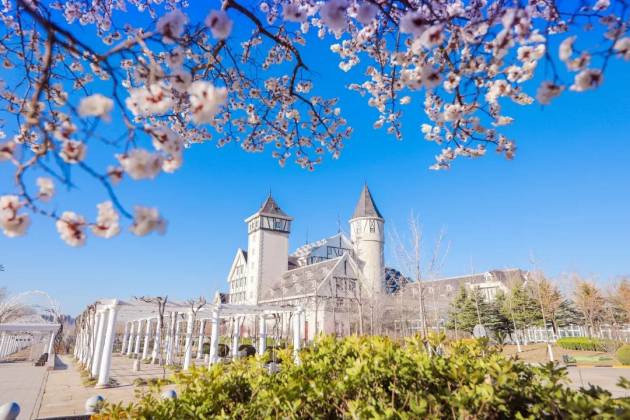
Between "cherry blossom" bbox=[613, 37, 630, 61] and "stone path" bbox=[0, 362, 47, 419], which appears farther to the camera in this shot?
"stone path" bbox=[0, 362, 47, 419]

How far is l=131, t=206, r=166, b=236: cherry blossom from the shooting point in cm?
189

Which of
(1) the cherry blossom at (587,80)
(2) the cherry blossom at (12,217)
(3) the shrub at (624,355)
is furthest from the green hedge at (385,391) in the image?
(3) the shrub at (624,355)

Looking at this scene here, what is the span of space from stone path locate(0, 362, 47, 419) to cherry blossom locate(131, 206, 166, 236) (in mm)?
8628

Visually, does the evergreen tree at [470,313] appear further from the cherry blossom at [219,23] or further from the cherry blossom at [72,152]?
the cherry blossom at [72,152]

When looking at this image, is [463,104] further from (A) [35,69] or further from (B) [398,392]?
(A) [35,69]

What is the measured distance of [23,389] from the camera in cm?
1139

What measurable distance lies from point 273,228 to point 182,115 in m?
38.0

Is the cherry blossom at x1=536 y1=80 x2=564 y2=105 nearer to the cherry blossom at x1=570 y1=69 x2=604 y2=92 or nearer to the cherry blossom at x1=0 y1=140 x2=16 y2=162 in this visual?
the cherry blossom at x1=570 y1=69 x2=604 y2=92

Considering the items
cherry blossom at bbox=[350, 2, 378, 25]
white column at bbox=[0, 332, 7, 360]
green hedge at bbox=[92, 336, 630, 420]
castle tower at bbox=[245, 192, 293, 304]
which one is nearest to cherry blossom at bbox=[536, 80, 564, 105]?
cherry blossom at bbox=[350, 2, 378, 25]

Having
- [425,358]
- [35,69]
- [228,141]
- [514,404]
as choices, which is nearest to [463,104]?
[425,358]

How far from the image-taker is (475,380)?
2061 millimetres

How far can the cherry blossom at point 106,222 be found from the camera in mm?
1851

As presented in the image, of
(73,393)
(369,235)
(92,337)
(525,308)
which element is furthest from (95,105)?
(369,235)

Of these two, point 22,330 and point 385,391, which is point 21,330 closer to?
point 22,330
